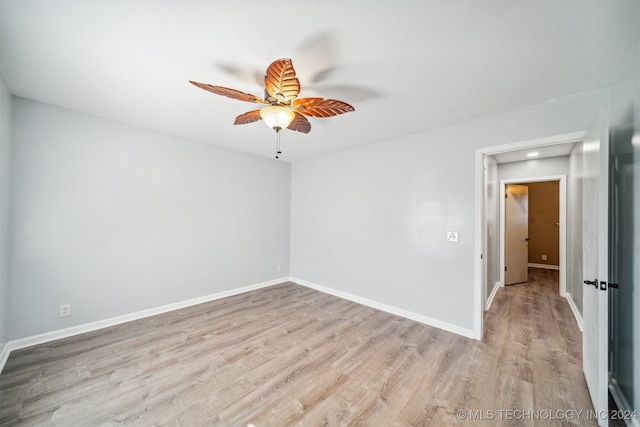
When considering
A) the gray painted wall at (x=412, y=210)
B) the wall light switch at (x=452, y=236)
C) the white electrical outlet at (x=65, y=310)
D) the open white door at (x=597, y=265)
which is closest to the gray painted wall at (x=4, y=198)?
the white electrical outlet at (x=65, y=310)

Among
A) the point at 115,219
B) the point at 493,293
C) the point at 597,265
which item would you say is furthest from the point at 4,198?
the point at 493,293

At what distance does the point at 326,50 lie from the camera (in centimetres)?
157

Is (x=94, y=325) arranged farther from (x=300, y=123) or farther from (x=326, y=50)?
(x=326, y=50)

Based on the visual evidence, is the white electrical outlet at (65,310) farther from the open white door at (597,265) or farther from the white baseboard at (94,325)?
the open white door at (597,265)

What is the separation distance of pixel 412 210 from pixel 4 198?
430 centimetres

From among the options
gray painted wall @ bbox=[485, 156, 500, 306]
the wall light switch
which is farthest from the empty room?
gray painted wall @ bbox=[485, 156, 500, 306]

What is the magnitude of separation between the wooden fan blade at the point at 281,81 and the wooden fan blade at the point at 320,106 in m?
0.09

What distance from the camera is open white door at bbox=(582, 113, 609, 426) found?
1465mm

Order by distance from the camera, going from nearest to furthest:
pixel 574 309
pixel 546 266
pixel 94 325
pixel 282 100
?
pixel 282 100 → pixel 94 325 → pixel 574 309 → pixel 546 266

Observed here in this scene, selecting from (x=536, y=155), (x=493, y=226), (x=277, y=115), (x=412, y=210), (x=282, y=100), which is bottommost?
(x=493, y=226)

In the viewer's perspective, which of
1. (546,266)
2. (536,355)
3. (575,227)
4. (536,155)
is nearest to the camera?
(536,355)

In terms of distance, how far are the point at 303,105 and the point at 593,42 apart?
1911 millimetres

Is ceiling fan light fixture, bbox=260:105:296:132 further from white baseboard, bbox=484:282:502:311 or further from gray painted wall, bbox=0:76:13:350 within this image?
white baseboard, bbox=484:282:502:311

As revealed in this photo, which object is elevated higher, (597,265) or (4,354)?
(597,265)
